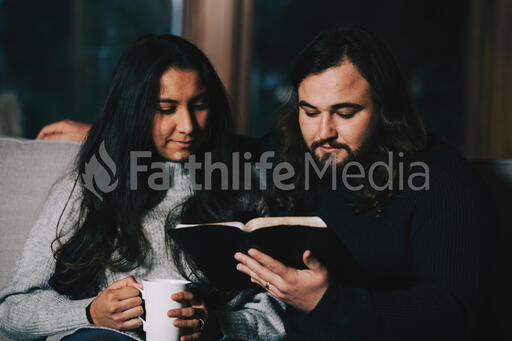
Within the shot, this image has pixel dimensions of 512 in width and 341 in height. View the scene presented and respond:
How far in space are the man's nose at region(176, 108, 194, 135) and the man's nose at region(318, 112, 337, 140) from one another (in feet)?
1.07

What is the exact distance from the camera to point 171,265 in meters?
1.40

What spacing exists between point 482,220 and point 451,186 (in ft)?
0.32

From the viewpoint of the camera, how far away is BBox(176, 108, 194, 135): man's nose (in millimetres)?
1370

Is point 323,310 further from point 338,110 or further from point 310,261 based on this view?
point 338,110

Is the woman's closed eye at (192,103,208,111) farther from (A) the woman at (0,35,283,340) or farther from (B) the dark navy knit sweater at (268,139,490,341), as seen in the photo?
(B) the dark navy knit sweater at (268,139,490,341)

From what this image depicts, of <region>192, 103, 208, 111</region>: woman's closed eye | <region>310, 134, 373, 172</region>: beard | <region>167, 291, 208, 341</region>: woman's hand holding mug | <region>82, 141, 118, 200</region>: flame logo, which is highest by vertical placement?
<region>192, 103, 208, 111</region>: woman's closed eye

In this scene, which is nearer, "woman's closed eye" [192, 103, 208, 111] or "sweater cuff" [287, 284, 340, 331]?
"sweater cuff" [287, 284, 340, 331]

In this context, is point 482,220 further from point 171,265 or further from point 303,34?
point 303,34

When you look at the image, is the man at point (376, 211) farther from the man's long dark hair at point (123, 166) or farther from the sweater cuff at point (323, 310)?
the man's long dark hair at point (123, 166)

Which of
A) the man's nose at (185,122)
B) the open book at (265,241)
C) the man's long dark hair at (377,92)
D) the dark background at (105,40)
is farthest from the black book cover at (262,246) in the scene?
the dark background at (105,40)

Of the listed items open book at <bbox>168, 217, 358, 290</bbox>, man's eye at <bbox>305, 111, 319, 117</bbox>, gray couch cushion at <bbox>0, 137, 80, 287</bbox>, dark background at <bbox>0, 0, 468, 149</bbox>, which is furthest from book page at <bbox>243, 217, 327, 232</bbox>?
dark background at <bbox>0, 0, 468, 149</bbox>

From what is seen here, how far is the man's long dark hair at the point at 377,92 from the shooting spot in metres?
1.32

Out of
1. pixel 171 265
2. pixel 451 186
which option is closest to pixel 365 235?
pixel 451 186

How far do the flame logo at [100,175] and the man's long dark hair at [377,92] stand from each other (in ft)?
1.63
